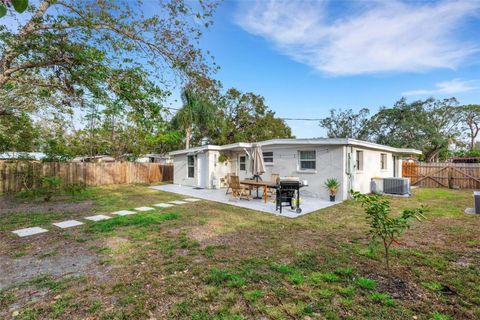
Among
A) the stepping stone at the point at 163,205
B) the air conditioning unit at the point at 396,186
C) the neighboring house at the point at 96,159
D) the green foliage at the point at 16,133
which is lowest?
the stepping stone at the point at 163,205

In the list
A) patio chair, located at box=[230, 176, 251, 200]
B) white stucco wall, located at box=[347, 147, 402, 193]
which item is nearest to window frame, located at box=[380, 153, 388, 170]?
white stucco wall, located at box=[347, 147, 402, 193]

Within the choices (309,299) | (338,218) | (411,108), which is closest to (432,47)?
(338,218)

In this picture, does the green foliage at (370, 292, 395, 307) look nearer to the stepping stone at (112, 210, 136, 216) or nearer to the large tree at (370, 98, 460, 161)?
the stepping stone at (112, 210, 136, 216)

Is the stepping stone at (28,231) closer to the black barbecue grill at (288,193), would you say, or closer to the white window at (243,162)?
the black barbecue grill at (288,193)

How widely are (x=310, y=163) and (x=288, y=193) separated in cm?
307

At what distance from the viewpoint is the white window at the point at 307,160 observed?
10430 mm

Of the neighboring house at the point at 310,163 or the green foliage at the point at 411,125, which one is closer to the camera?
the neighboring house at the point at 310,163

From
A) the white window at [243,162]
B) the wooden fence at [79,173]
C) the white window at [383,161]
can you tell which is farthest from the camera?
the white window at [243,162]

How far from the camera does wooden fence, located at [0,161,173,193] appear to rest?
11434 mm

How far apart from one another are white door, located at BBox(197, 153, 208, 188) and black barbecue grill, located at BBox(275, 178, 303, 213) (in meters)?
6.64

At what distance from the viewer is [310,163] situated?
10.5m

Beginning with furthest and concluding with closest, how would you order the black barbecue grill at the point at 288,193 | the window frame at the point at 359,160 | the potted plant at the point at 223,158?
the potted plant at the point at 223,158
the window frame at the point at 359,160
the black barbecue grill at the point at 288,193

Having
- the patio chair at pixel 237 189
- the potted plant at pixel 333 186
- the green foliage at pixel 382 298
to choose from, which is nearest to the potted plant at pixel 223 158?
the patio chair at pixel 237 189

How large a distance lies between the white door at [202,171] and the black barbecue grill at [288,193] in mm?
6635
